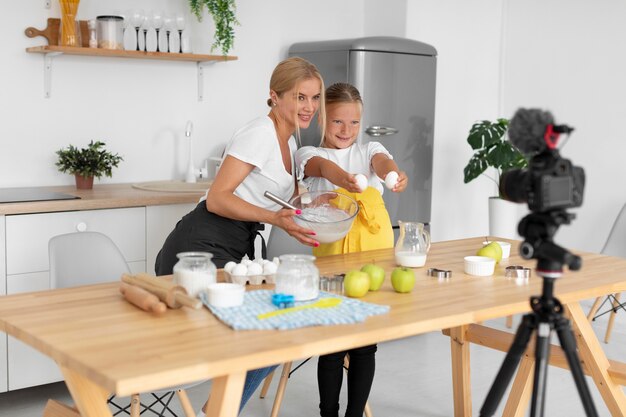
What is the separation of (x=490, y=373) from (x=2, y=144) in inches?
103

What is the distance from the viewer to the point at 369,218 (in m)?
3.16

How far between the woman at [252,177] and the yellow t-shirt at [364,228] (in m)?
0.24

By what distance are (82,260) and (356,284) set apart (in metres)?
1.12

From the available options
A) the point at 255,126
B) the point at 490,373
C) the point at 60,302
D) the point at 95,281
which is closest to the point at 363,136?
the point at 490,373

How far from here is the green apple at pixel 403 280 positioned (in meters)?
2.46

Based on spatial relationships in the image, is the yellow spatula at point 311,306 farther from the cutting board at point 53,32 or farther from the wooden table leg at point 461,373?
the cutting board at point 53,32

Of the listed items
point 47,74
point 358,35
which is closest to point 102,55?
point 47,74

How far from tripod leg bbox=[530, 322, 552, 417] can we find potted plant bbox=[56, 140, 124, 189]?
2750 millimetres

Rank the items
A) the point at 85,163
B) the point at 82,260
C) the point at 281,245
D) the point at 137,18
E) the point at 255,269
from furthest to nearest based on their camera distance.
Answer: the point at 137,18 < the point at 85,163 < the point at 281,245 < the point at 82,260 < the point at 255,269

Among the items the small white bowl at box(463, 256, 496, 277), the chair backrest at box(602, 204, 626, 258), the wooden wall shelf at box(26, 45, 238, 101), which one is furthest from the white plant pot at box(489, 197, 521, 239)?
the small white bowl at box(463, 256, 496, 277)

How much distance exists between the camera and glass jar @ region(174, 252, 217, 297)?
2309 mm

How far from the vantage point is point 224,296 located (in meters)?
2.21

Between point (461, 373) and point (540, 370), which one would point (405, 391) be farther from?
point (540, 370)

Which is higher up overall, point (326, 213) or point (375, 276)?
point (326, 213)
